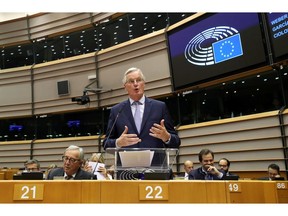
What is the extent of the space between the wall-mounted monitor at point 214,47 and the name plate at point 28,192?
5.52 meters

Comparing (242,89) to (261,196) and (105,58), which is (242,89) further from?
(261,196)

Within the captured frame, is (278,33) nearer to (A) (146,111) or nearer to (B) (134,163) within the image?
(A) (146,111)

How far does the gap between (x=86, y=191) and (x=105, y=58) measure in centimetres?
890

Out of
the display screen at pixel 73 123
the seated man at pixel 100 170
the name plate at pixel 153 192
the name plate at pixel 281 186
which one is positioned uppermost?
the display screen at pixel 73 123

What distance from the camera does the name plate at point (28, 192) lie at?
1.41m

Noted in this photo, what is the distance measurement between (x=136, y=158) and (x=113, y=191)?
1.59 feet

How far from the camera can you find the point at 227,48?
22.1 ft

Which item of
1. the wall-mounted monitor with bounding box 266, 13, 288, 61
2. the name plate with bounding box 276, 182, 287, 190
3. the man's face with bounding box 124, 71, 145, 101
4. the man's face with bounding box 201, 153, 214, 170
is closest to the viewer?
the man's face with bounding box 124, 71, 145, 101

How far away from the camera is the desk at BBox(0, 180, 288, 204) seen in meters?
1.42

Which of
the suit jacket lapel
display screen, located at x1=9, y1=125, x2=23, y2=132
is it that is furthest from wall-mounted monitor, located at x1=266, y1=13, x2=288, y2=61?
display screen, located at x1=9, y1=125, x2=23, y2=132

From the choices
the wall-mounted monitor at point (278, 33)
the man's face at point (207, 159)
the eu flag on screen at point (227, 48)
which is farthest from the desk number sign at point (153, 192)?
the eu flag on screen at point (227, 48)

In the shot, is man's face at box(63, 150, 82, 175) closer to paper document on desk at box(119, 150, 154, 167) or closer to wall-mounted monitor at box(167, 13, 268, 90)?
paper document on desk at box(119, 150, 154, 167)

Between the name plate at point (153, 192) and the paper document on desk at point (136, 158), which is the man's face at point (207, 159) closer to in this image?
the paper document on desk at point (136, 158)

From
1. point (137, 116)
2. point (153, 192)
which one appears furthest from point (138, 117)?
point (153, 192)
